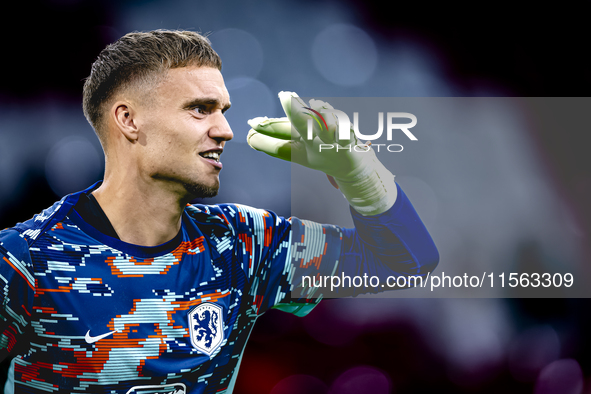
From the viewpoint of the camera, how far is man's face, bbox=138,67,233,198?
5.39ft

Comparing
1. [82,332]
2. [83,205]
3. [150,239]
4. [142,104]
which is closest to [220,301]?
[150,239]

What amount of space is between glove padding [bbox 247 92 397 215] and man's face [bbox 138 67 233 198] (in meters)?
0.28

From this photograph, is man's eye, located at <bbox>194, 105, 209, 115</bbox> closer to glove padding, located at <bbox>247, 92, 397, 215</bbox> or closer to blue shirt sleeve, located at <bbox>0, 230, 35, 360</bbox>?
glove padding, located at <bbox>247, 92, 397, 215</bbox>

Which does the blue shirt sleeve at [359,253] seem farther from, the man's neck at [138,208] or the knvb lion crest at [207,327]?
the man's neck at [138,208]

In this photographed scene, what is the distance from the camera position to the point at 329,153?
5.79 feet

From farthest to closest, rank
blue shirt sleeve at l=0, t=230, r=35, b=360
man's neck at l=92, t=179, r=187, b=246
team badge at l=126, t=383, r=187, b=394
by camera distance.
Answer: man's neck at l=92, t=179, r=187, b=246, team badge at l=126, t=383, r=187, b=394, blue shirt sleeve at l=0, t=230, r=35, b=360

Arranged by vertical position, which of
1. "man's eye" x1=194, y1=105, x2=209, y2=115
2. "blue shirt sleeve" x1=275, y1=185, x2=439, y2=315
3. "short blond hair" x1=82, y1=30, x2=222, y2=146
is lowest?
"blue shirt sleeve" x1=275, y1=185, x2=439, y2=315

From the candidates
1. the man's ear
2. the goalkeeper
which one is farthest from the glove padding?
the man's ear

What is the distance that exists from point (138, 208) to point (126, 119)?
340mm

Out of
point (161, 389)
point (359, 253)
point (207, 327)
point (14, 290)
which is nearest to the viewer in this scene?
point (14, 290)

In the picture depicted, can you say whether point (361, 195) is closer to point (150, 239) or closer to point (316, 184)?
point (316, 184)

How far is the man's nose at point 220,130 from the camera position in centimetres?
168

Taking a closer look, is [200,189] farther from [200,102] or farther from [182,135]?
[200,102]

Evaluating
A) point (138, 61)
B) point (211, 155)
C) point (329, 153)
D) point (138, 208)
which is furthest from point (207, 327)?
point (138, 61)
